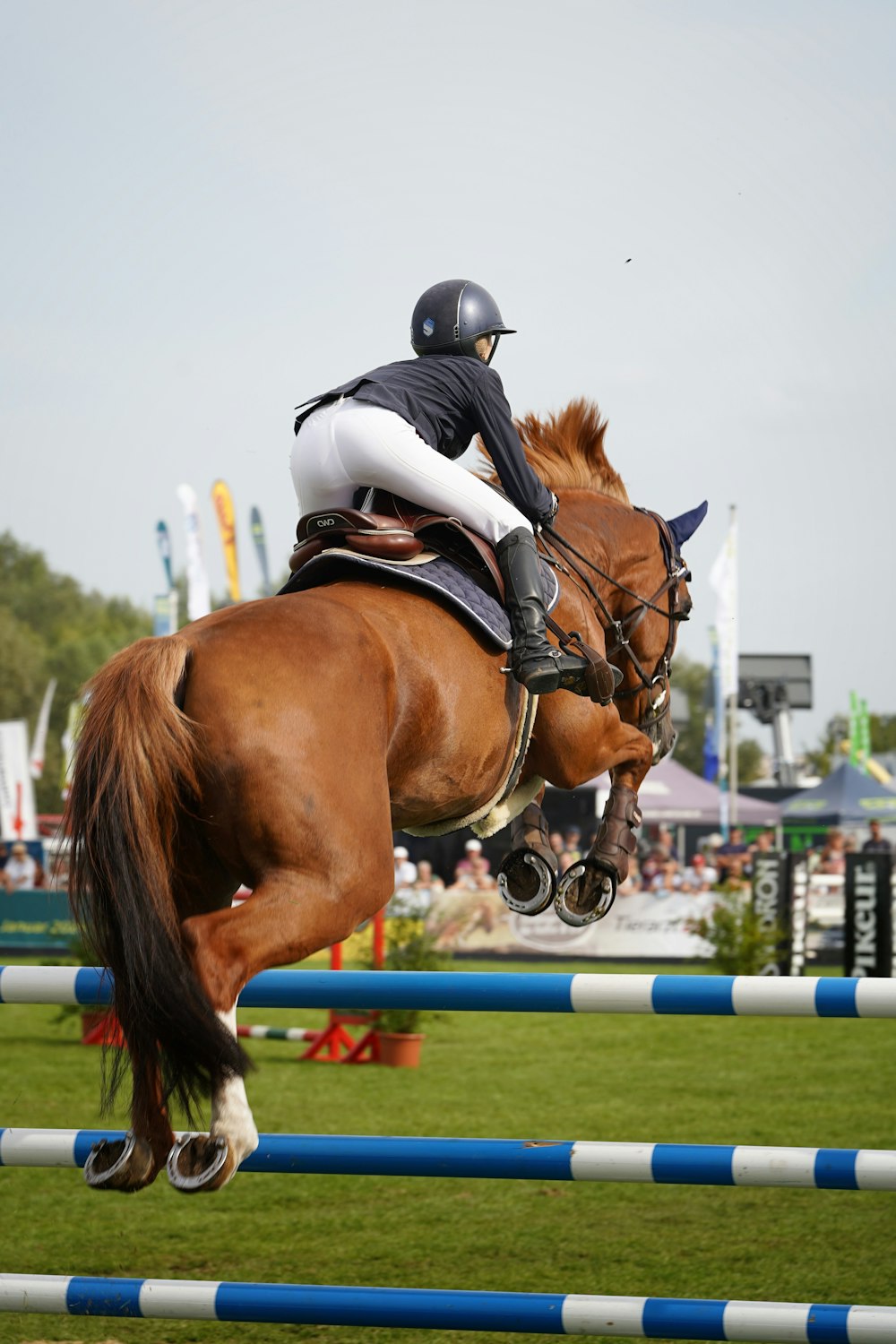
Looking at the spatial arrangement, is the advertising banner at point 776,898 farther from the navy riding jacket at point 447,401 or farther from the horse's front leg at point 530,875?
the navy riding jacket at point 447,401

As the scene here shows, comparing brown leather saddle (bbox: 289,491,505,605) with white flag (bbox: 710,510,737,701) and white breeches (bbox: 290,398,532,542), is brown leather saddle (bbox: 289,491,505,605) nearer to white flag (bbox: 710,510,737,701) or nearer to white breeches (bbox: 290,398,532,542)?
white breeches (bbox: 290,398,532,542)

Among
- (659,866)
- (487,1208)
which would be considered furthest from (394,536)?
(659,866)

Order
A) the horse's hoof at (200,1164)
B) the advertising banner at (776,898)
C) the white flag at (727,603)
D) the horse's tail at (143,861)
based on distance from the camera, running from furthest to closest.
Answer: the white flag at (727,603) < the advertising banner at (776,898) < the horse's tail at (143,861) < the horse's hoof at (200,1164)

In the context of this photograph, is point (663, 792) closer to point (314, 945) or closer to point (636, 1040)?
point (636, 1040)

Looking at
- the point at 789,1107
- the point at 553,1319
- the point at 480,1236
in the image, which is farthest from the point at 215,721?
the point at 789,1107

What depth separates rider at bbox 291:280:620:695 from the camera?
12.1 feet

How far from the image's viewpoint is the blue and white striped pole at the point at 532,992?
117 inches

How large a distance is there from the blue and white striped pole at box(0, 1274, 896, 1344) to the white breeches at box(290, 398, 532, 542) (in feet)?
6.36

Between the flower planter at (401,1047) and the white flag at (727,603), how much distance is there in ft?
53.3

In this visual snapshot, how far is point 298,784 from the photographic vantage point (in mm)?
2924

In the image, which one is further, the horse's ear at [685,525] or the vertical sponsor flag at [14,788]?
the vertical sponsor flag at [14,788]

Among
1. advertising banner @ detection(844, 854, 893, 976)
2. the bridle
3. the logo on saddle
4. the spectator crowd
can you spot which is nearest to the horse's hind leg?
the logo on saddle

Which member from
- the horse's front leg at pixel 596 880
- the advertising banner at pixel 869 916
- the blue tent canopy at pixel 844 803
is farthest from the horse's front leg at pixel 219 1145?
the blue tent canopy at pixel 844 803

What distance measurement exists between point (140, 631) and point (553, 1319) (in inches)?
3478
